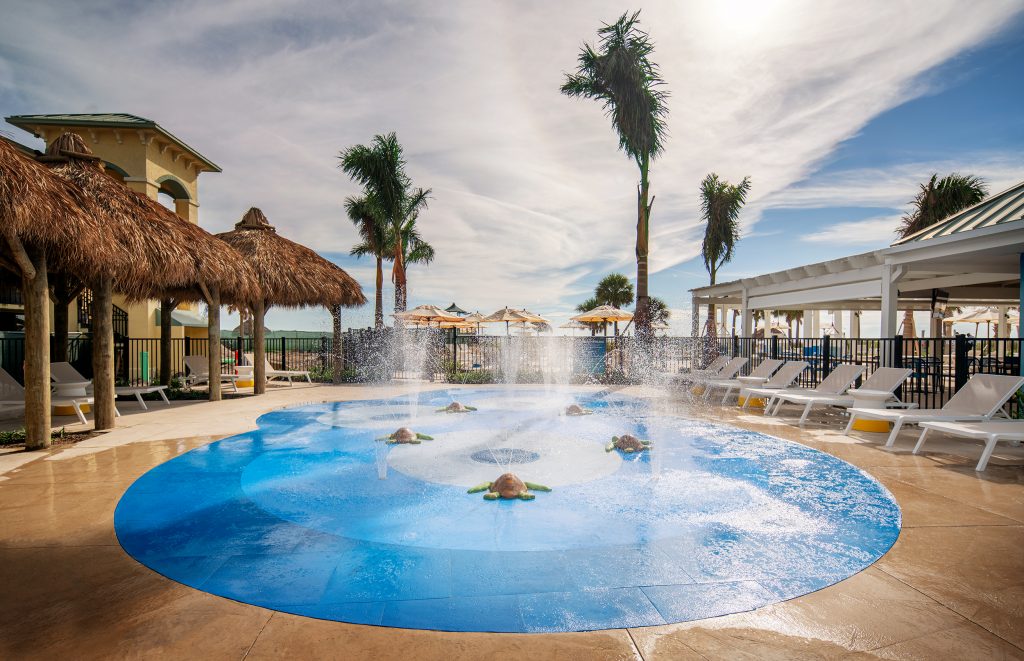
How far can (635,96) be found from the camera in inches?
652

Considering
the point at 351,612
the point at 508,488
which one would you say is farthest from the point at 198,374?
the point at 351,612

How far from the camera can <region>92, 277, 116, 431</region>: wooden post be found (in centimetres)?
820

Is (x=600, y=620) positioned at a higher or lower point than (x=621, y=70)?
lower

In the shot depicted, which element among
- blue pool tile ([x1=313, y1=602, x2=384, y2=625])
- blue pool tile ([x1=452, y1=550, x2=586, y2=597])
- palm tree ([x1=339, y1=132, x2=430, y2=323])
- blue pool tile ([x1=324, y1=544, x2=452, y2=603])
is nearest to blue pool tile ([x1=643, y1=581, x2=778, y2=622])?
blue pool tile ([x1=452, y1=550, x2=586, y2=597])

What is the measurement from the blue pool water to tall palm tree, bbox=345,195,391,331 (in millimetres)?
13841

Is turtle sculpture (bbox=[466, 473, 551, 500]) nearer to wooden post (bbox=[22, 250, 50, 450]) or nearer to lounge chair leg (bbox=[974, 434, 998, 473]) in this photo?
lounge chair leg (bbox=[974, 434, 998, 473])

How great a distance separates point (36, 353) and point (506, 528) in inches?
260

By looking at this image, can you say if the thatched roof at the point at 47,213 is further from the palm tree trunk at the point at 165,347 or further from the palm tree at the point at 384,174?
the palm tree at the point at 384,174

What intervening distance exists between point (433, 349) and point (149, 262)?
12.4 m

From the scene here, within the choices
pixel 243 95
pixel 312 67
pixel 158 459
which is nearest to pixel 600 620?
pixel 158 459

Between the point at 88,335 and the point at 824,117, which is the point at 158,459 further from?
the point at 824,117

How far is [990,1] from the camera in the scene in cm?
948

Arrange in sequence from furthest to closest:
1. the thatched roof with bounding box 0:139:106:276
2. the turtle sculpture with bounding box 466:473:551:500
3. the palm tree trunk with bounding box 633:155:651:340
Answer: the palm tree trunk with bounding box 633:155:651:340, the thatched roof with bounding box 0:139:106:276, the turtle sculpture with bounding box 466:473:551:500

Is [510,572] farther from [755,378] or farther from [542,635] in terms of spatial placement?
[755,378]
